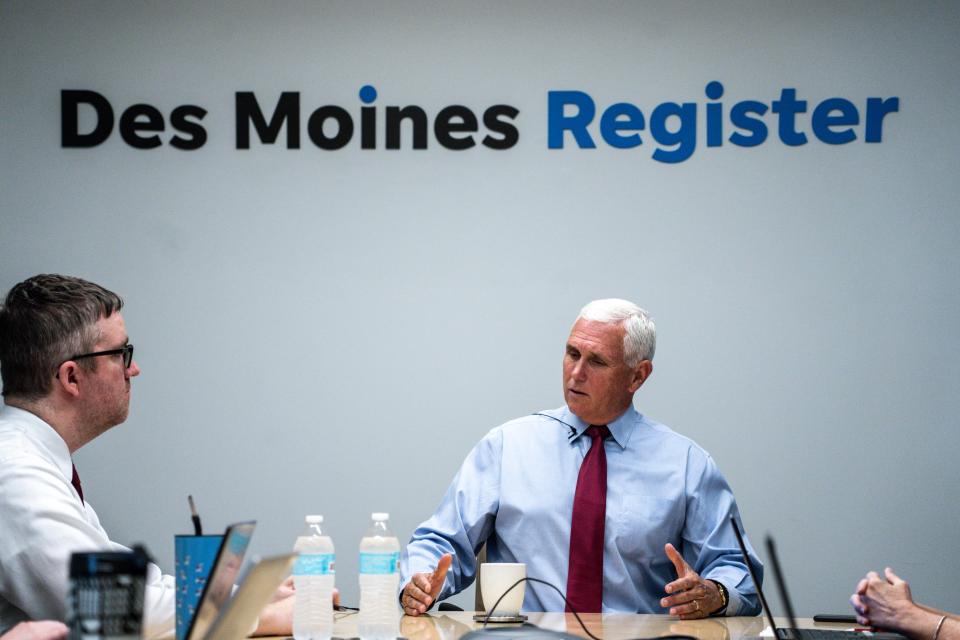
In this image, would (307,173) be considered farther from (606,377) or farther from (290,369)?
(606,377)

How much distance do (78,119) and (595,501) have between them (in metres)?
2.85

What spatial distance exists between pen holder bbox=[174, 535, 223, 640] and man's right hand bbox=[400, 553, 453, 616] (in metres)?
0.79

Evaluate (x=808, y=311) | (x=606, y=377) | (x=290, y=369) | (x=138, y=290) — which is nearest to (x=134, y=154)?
(x=138, y=290)

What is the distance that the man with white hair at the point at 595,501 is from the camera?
2973 millimetres

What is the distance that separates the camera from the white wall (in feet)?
13.9

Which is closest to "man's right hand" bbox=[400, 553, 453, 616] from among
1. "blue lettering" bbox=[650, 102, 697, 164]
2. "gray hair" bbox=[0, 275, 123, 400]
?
"gray hair" bbox=[0, 275, 123, 400]

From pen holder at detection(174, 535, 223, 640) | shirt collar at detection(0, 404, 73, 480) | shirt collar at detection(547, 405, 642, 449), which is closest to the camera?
pen holder at detection(174, 535, 223, 640)

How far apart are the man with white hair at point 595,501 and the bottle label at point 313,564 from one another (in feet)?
2.55

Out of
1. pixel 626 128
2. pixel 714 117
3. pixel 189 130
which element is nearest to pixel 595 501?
pixel 626 128

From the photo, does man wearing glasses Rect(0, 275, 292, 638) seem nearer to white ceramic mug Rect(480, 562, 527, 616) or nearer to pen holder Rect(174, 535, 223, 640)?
pen holder Rect(174, 535, 223, 640)

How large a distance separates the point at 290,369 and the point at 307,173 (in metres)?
0.85

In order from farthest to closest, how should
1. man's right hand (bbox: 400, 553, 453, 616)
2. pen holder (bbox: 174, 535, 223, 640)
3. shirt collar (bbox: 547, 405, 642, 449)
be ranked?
1. shirt collar (bbox: 547, 405, 642, 449)
2. man's right hand (bbox: 400, 553, 453, 616)
3. pen holder (bbox: 174, 535, 223, 640)

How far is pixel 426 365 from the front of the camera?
433 cm

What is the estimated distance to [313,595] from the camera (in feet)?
6.64
